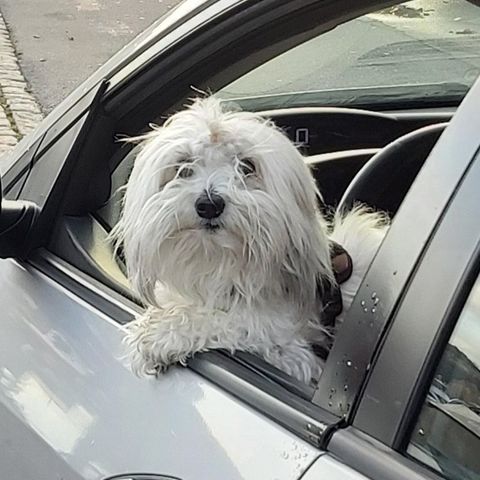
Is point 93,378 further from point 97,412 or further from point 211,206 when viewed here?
point 211,206

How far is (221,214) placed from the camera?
1.99 metres

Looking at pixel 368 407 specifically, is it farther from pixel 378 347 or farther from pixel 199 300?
pixel 199 300

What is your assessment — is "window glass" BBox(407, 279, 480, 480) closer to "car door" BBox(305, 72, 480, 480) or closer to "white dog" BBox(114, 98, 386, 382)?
"car door" BBox(305, 72, 480, 480)

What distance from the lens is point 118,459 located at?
191 centimetres

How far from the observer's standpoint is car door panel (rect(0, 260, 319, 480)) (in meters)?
1.72

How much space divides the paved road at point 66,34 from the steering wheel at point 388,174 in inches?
205

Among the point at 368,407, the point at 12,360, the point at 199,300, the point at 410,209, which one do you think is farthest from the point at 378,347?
the point at 12,360

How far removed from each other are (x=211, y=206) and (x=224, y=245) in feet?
0.29

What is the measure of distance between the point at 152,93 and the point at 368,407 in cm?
102

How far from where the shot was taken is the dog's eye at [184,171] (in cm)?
207

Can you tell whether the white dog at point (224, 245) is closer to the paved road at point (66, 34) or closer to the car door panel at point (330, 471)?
the car door panel at point (330, 471)

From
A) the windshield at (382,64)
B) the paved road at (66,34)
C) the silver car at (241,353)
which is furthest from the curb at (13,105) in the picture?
the silver car at (241,353)

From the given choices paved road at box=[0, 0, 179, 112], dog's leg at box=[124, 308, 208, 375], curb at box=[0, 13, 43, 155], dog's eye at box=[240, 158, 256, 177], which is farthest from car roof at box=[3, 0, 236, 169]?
paved road at box=[0, 0, 179, 112]

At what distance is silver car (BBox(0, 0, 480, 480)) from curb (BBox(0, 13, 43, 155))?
12.1ft
